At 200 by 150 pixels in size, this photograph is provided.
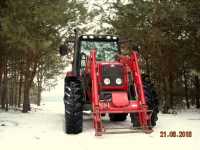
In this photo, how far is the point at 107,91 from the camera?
12461mm

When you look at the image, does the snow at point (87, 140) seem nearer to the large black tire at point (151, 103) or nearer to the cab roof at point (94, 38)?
the large black tire at point (151, 103)

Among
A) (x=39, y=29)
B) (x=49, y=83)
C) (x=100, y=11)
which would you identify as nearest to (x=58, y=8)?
(x=39, y=29)

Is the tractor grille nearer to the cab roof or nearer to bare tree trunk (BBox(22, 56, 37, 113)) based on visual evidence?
the cab roof

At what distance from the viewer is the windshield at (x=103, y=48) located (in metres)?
13.9

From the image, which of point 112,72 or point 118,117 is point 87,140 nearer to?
point 112,72

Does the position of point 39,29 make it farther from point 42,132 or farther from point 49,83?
point 49,83

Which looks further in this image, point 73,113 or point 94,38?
point 94,38

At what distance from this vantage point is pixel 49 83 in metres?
40.3

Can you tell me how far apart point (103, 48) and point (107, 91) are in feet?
6.84

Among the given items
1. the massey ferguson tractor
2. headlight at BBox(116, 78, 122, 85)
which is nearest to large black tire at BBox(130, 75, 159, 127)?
the massey ferguson tractor

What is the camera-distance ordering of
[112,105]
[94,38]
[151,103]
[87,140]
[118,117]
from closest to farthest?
[87,140] → [112,105] → [151,103] → [94,38] → [118,117]

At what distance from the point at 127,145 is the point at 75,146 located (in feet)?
3.94
